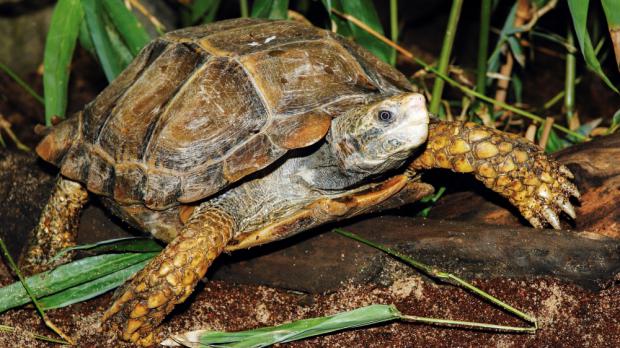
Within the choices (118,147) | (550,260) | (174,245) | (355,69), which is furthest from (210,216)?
(550,260)

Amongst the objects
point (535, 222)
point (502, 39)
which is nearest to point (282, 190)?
point (535, 222)

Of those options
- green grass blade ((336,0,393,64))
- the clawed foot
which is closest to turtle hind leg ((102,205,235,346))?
the clawed foot

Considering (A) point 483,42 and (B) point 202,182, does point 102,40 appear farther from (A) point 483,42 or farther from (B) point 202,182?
(A) point 483,42

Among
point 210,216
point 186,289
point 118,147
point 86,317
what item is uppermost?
point 118,147

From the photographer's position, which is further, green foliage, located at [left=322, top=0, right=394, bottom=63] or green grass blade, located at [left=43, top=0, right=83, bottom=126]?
green foliage, located at [left=322, top=0, right=394, bottom=63]

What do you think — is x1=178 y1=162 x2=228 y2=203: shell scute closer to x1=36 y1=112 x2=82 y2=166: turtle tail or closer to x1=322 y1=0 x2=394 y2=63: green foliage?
x1=36 y1=112 x2=82 y2=166: turtle tail

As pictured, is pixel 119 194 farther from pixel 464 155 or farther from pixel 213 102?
pixel 464 155
